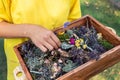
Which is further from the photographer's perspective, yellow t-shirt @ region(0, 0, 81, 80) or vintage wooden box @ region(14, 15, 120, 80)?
yellow t-shirt @ region(0, 0, 81, 80)

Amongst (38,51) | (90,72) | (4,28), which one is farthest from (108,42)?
(4,28)

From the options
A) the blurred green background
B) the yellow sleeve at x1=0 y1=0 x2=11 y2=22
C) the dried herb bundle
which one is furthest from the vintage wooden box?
the blurred green background

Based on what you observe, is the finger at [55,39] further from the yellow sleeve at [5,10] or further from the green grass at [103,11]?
the green grass at [103,11]

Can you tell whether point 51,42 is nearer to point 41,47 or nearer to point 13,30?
point 41,47

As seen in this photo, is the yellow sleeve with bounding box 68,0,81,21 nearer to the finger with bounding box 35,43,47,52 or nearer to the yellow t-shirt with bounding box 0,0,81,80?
the yellow t-shirt with bounding box 0,0,81,80

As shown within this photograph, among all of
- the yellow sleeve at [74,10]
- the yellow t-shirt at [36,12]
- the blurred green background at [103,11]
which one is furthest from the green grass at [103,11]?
the yellow t-shirt at [36,12]
